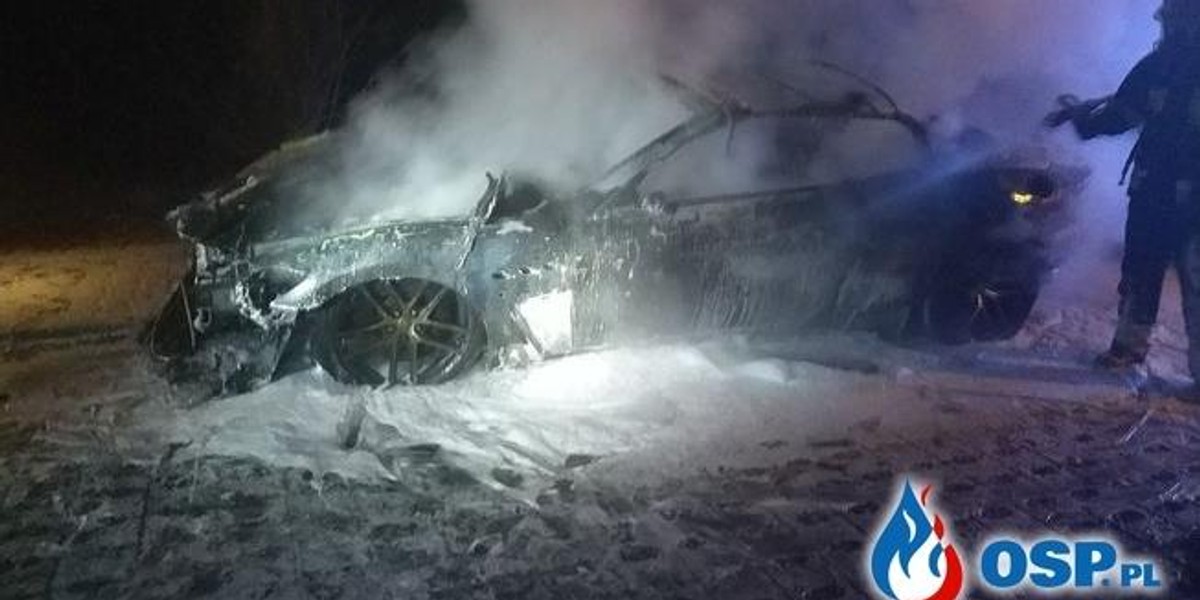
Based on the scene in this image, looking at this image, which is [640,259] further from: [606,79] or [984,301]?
[984,301]

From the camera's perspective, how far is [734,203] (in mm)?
4633

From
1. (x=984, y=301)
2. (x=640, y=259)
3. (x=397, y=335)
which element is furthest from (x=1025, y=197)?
(x=397, y=335)

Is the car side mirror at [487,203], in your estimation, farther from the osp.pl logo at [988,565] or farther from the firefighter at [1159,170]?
the firefighter at [1159,170]

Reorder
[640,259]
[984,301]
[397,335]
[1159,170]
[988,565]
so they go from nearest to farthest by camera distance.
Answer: [988,565] → [397,335] → [640,259] → [1159,170] → [984,301]

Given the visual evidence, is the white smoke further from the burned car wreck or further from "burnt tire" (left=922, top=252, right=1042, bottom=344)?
"burnt tire" (left=922, top=252, right=1042, bottom=344)

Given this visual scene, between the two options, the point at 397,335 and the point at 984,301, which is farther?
the point at 984,301

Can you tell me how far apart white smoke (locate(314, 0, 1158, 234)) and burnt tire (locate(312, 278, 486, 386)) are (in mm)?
440

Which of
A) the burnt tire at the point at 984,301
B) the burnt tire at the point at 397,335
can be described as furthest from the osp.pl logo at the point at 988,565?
the burnt tire at the point at 397,335

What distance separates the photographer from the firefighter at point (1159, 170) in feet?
15.1

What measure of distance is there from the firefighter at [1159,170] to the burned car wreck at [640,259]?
16.2 inches

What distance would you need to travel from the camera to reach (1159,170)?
4789mm

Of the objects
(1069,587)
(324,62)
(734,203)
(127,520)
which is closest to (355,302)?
(127,520)

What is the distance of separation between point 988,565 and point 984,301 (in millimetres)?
2611

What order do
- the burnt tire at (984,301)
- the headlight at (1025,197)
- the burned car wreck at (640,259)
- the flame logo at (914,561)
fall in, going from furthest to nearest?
the burnt tire at (984,301) < the headlight at (1025,197) < the burned car wreck at (640,259) < the flame logo at (914,561)
